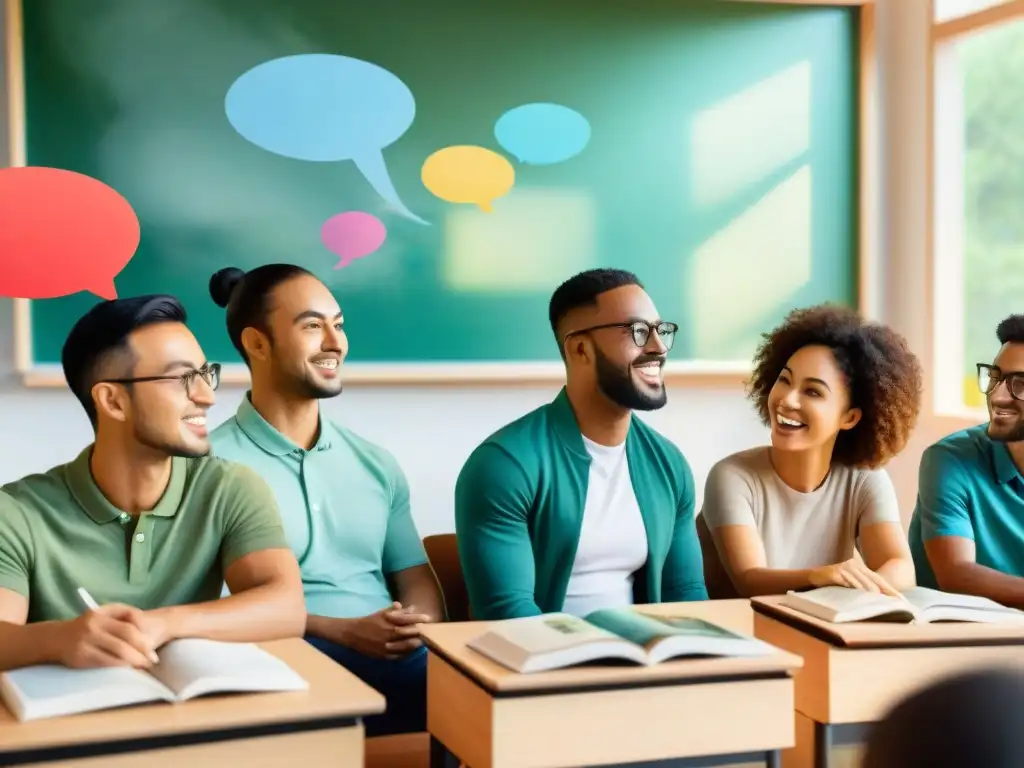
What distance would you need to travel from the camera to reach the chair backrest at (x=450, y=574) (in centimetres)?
276

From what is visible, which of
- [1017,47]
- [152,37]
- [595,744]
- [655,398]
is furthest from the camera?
[1017,47]

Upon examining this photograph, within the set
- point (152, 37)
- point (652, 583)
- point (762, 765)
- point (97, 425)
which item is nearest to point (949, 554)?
point (652, 583)

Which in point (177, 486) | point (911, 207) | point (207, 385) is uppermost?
point (911, 207)

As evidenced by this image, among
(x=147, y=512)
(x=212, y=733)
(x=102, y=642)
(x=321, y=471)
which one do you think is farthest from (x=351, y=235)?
(x=212, y=733)

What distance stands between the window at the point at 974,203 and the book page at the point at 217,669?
2.95 m

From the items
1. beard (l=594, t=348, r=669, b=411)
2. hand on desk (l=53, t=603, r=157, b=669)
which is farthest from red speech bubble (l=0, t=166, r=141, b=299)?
hand on desk (l=53, t=603, r=157, b=669)

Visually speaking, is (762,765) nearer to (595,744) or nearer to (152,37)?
(595,744)

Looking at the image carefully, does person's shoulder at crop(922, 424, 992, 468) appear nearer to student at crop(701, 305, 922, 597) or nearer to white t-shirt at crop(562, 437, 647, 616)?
student at crop(701, 305, 922, 597)

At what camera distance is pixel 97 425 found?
2.12m

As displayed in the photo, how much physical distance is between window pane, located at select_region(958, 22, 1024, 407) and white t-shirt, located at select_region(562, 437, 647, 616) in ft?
6.27

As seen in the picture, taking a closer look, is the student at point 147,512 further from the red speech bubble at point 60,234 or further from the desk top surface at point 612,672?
the red speech bubble at point 60,234

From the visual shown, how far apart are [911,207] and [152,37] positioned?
2.44 meters

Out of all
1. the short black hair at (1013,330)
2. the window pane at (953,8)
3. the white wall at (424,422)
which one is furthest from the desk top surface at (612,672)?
the window pane at (953,8)

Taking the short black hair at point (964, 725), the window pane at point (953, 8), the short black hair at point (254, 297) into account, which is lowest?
the short black hair at point (964, 725)
